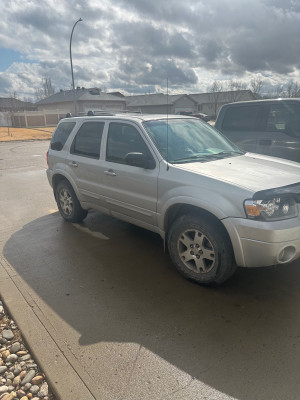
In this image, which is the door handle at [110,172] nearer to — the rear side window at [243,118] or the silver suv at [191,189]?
the silver suv at [191,189]

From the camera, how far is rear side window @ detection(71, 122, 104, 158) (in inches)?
174

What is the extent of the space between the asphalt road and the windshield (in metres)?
1.37

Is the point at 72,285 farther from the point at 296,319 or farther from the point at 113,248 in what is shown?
the point at 296,319

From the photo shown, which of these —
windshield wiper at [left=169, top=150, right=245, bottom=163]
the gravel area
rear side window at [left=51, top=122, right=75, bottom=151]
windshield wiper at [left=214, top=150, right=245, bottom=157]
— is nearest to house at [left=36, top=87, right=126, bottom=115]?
rear side window at [left=51, top=122, right=75, bottom=151]

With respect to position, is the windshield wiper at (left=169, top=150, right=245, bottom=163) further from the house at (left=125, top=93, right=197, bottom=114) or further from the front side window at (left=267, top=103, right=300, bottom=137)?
the house at (left=125, top=93, right=197, bottom=114)

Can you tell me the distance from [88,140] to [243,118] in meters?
2.82

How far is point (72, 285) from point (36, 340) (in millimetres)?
860

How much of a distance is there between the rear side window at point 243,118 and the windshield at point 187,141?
134 centimetres

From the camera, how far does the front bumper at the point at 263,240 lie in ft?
8.88

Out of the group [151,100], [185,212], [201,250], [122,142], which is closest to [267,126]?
[122,142]

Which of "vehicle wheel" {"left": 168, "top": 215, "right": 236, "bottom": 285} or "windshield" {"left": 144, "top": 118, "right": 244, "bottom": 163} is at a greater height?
"windshield" {"left": 144, "top": 118, "right": 244, "bottom": 163}

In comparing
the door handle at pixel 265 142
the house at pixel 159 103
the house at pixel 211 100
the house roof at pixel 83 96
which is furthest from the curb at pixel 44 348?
the house at pixel 211 100

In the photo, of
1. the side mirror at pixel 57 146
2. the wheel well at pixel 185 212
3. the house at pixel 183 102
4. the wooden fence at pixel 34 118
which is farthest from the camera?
the house at pixel 183 102

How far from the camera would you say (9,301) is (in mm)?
3160
